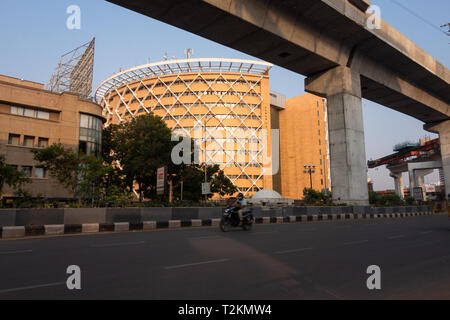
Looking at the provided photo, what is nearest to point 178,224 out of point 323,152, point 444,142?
point 444,142

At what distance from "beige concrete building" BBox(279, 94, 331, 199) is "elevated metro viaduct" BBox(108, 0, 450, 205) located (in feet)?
211

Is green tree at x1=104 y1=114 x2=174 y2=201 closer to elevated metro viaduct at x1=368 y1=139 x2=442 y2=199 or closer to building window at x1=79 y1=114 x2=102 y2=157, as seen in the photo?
building window at x1=79 y1=114 x2=102 y2=157

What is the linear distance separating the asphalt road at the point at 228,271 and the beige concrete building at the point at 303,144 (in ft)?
287

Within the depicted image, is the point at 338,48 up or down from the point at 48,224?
up

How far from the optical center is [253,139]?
8094 centimetres

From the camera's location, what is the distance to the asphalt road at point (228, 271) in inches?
144

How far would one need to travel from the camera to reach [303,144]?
317 ft

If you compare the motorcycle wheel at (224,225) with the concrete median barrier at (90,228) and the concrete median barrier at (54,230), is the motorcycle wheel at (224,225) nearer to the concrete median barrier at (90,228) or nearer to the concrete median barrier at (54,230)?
the concrete median barrier at (90,228)

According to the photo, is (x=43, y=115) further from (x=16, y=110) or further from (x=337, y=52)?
(x=337, y=52)

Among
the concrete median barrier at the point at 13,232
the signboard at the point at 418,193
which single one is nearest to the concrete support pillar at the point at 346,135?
the signboard at the point at 418,193

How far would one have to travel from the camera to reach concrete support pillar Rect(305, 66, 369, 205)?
21.5 metres
